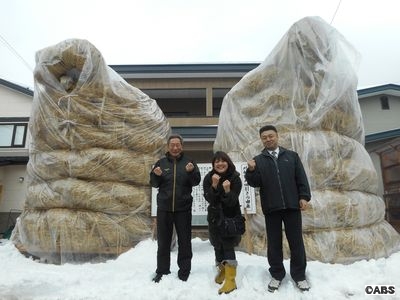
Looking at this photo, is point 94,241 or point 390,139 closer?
point 94,241

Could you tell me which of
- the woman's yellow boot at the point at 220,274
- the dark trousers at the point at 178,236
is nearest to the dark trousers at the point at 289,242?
the woman's yellow boot at the point at 220,274

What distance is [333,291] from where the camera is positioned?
3.10 m

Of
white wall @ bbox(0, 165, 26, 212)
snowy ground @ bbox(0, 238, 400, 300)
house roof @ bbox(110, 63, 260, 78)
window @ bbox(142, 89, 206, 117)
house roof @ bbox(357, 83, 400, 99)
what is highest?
house roof @ bbox(110, 63, 260, 78)

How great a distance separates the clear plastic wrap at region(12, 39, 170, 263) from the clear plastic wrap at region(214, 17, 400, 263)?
6.19ft

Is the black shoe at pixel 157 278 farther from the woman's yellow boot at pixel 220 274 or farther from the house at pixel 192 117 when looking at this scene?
the house at pixel 192 117

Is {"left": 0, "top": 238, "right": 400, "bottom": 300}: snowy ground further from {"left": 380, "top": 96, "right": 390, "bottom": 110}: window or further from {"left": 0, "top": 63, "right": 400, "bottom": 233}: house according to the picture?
{"left": 380, "top": 96, "right": 390, "bottom": 110}: window

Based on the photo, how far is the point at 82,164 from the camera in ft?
16.9

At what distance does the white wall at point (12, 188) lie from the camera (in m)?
11.7

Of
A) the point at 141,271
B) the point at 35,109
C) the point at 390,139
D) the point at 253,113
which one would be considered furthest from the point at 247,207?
the point at 390,139

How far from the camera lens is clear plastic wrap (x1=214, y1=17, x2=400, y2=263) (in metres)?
4.43

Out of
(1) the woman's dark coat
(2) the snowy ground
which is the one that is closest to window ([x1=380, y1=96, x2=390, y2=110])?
(2) the snowy ground

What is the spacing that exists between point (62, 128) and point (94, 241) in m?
1.95

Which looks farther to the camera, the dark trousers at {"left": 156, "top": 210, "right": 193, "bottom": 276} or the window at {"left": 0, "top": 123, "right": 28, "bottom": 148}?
the window at {"left": 0, "top": 123, "right": 28, "bottom": 148}

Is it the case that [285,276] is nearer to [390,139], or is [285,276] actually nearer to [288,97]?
[288,97]
